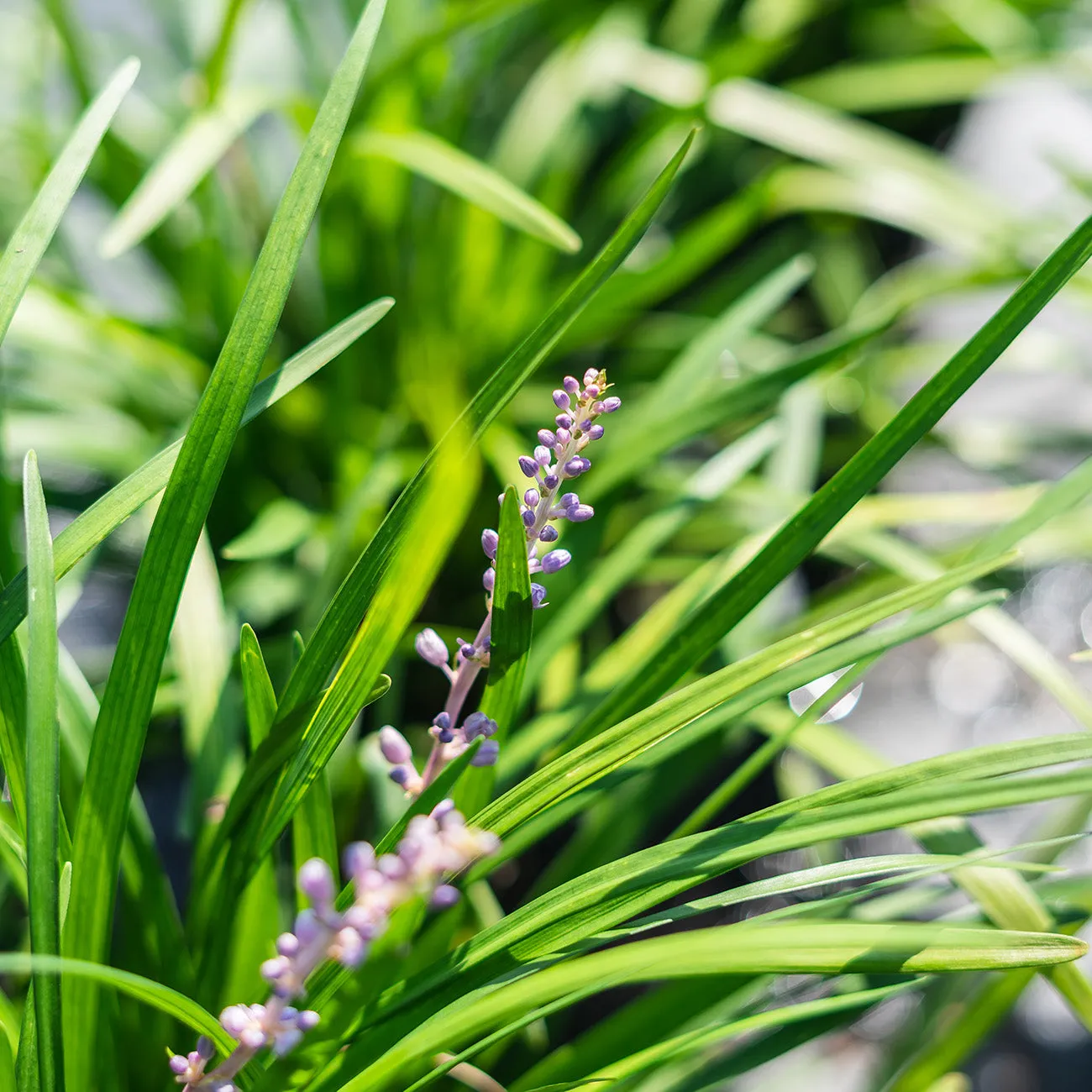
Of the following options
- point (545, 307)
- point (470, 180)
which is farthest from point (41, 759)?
point (545, 307)

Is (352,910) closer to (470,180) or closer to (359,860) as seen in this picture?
(359,860)

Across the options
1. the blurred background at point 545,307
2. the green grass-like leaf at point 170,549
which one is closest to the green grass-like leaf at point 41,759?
the green grass-like leaf at point 170,549

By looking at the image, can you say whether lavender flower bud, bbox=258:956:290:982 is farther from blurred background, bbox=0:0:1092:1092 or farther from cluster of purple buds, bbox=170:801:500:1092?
blurred background, bbox=0:0:1092:1092

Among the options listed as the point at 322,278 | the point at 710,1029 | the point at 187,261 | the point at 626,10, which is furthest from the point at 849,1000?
the point at 626,10

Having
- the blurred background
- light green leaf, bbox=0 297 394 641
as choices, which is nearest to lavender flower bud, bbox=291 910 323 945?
light green leaf, bbox=0 297 394 641

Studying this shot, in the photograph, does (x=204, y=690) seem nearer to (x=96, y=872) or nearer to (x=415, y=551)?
(x=96, y=872)

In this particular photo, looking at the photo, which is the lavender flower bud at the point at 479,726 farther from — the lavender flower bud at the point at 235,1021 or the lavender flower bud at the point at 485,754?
the lavender flower bud at the point at 235,1021

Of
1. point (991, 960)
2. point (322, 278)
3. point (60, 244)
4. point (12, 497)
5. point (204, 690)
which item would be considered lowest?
point (991, 960)
